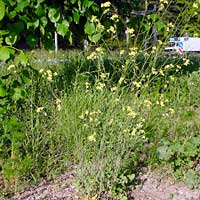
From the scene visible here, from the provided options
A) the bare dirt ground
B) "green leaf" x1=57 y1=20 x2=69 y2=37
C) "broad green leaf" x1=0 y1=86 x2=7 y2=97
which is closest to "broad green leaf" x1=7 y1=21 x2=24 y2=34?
"green leaf" x1=57 y1=20 x2=69 y2=37

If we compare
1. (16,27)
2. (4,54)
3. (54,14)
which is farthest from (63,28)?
(4,54)

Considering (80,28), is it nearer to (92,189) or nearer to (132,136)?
(132,136)

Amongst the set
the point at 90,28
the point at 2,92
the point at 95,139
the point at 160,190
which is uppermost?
the point at 90,28

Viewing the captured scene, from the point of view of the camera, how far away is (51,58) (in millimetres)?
7484

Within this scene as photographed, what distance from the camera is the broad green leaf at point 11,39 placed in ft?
10.8

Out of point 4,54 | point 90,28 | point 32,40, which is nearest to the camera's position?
point 4,54

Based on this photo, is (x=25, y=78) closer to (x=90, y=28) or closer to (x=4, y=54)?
(x=4, y=54)

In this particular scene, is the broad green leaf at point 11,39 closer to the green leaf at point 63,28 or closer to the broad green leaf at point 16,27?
the broad green leaf at point 16,27

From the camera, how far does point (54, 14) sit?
3.51 m

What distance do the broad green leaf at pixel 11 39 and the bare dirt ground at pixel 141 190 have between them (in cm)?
115

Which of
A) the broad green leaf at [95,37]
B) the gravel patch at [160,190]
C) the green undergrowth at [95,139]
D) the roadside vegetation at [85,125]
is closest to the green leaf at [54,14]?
the roadside vegetation at [85,125]

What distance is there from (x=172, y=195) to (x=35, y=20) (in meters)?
1.79

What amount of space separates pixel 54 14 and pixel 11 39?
45 cm

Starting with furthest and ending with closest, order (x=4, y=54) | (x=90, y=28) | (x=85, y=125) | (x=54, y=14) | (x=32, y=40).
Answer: (x=90, y=28), (x=32, y=40), (x=54, y=14), (x=85, y=125), (x=4, y=54)
